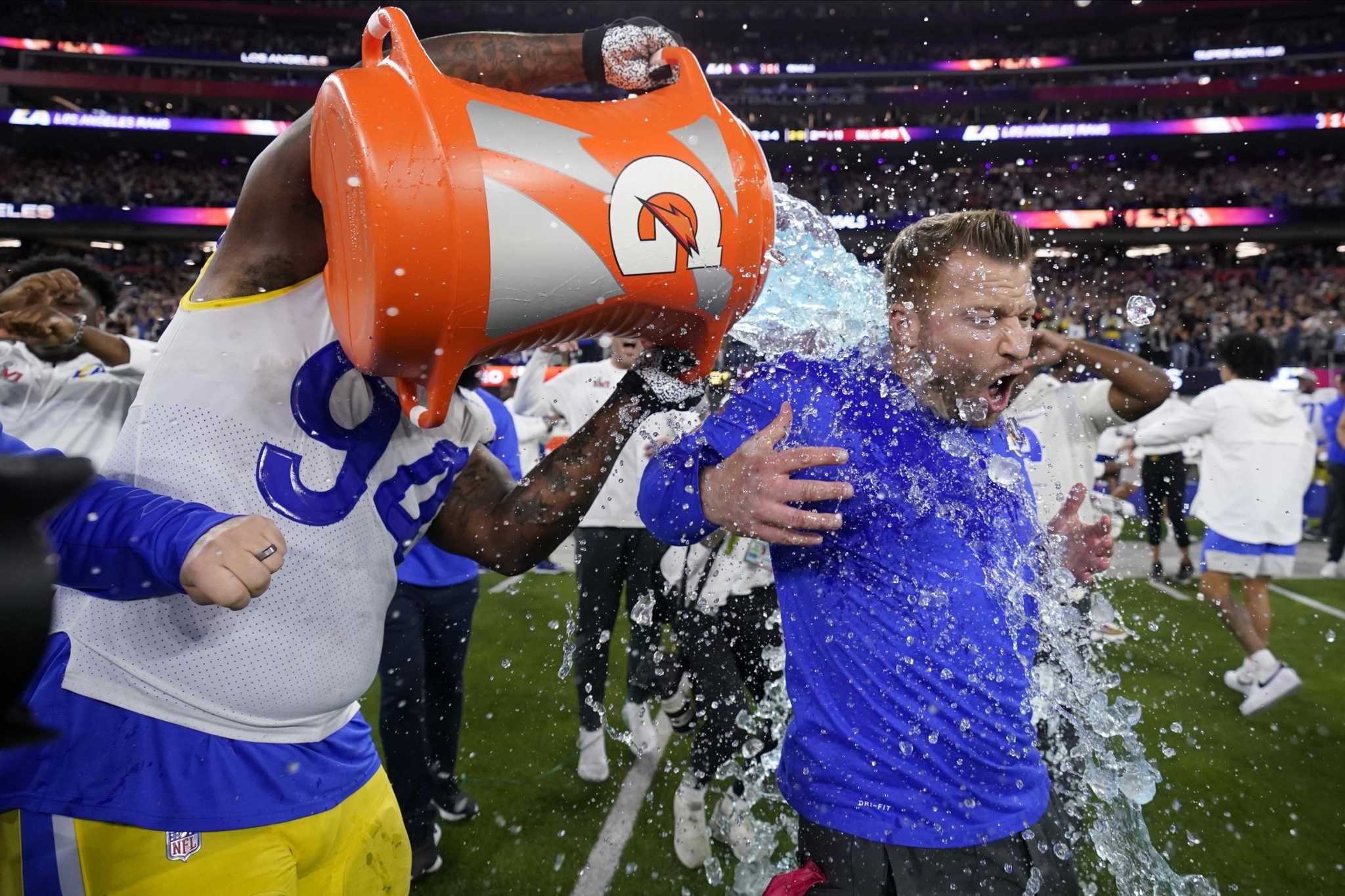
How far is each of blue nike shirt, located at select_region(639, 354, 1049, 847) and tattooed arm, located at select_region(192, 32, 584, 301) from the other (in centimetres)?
75

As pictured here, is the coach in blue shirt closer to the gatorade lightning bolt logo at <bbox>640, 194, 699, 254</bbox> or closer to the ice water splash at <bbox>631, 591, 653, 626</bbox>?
the gatorade lightning bolt logo at <bbox>640, 194, 699, 254</bbox>

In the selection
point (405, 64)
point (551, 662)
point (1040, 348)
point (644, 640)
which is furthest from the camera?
point (551, 662)

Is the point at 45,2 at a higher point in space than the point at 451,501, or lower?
higher

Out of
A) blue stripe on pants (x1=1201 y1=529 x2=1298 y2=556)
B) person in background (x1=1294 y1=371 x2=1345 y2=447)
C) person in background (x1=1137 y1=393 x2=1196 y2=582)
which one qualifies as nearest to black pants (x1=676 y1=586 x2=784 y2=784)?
blue stripe on pants (x1=1201 y1=529 x2=1298 y2=556)

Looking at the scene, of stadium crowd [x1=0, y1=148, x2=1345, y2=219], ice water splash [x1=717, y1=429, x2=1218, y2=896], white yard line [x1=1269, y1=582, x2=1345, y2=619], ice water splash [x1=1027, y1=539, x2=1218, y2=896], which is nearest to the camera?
ice water splash [x1=717, y1=429, x2=1218, y2=896]

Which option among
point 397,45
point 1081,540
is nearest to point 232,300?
point 397,45

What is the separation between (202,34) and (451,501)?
139ft

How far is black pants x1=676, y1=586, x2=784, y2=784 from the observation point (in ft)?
11.2

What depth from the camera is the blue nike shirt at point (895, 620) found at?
1605 mm

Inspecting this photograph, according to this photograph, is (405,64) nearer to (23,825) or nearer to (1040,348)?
(23,825)

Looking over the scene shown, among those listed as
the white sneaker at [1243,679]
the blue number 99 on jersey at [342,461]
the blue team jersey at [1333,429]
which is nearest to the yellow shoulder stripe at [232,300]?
the blue number 99 on jersey at [342,461]

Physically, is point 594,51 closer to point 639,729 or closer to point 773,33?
point 639,729

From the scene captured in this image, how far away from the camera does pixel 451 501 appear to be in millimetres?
1829

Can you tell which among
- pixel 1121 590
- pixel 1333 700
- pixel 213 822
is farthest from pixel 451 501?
pixel 1121 590
